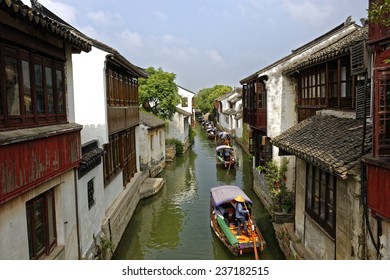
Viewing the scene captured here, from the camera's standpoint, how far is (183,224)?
16.2 metres

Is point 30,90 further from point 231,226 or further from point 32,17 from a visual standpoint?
point 231,226

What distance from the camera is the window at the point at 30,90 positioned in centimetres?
623

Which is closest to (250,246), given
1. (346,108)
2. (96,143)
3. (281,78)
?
(346,108)

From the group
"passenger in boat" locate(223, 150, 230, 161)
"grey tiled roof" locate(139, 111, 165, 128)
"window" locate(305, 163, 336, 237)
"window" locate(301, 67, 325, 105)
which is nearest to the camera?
"window" locate(305, 163, 336, 237)

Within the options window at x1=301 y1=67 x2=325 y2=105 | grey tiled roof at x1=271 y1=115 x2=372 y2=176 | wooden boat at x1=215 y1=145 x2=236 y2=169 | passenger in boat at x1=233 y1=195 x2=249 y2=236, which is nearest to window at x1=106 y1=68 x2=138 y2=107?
passenger in boat at x1=233 y1=195 x2=249 y2=236

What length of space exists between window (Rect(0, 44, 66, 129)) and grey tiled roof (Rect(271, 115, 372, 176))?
615cm

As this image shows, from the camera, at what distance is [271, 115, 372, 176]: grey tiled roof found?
7035mm

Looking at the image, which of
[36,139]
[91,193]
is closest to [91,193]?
[91,193]

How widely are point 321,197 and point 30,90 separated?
24.8 feet

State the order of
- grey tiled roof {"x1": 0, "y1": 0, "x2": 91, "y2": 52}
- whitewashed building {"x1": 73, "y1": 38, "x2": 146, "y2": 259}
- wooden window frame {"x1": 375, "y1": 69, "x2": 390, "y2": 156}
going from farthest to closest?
whitewashed building {"x1": 73, "y1": 38, "x2": 146, "y2": 259}, wooden window frame {"x1": 375, "y1": 69, "x2": 390, "y2": 156}, grey tiled roof {"x1": 0, "y1": 0, "x2": 91, "y2": 52}

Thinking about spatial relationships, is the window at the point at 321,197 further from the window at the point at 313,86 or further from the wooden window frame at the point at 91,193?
the wooden window frame at the point at 91,193

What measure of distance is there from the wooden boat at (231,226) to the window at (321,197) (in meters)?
2.56

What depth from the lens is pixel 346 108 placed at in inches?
442

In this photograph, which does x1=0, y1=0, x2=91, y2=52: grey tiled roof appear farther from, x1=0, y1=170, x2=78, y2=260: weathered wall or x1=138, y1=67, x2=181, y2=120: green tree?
x1=138, y1=67, x2=181, y2=120: green tree
